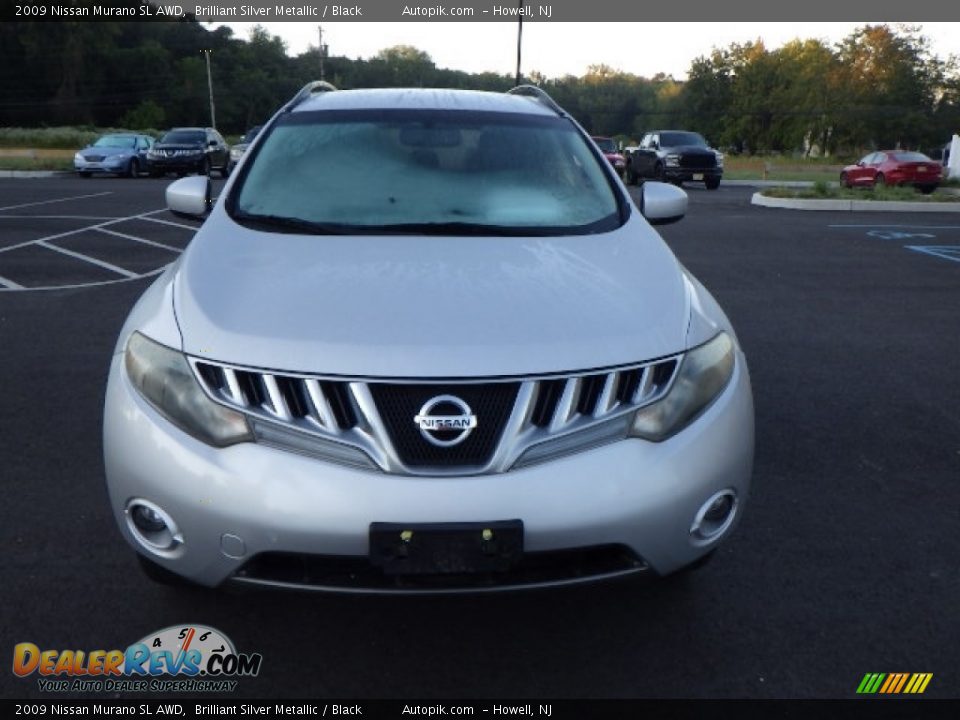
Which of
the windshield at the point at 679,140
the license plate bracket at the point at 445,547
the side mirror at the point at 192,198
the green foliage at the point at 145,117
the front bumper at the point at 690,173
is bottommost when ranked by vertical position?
the green foliage at the point at 145,117

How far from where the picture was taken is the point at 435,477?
2160 millimetres

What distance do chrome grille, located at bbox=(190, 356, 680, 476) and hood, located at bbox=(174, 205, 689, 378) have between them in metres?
0.04

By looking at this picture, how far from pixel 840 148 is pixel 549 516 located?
7598cm

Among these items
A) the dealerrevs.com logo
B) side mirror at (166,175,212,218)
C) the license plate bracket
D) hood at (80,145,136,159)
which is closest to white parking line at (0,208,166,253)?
side mirror at (166,175,212,218)

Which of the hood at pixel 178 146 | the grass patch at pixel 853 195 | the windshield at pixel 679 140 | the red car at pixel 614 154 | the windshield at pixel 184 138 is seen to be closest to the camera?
the grass patch at pixel 853 195

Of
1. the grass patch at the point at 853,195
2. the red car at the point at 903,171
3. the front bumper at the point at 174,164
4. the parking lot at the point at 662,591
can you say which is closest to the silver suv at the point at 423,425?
the parking lot at the point at 662,591

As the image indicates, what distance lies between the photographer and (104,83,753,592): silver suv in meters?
2.15

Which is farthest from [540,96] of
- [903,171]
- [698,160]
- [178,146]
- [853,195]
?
[178,146]

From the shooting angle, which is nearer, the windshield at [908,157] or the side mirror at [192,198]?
the side mirror at [192,198]

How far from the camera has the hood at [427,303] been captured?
7.36 ft

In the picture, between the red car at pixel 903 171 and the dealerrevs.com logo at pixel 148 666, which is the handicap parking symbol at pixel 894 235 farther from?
the dealerrevs.com logo at pixel 148 666

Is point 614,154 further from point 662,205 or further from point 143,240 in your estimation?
point 662,205

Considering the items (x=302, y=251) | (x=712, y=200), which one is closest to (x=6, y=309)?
(x=302, y=251)

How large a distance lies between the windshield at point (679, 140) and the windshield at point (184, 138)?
587 inches
